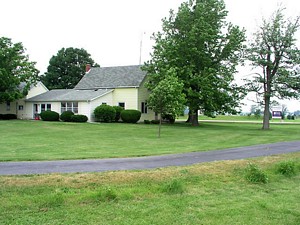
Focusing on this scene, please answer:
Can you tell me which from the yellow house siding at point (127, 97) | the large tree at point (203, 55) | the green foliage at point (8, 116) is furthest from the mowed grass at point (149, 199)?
the green foliage at point (8, 116)

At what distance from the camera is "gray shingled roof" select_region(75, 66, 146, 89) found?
38016mm

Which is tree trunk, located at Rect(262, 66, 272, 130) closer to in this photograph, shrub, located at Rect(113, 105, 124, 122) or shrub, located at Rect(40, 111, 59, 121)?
shrub, located at Rect(113, 105, 124, 122)

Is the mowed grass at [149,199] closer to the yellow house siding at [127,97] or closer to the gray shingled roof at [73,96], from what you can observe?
the gray shingled roof at [73,96]

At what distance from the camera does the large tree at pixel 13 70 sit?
3531 cm

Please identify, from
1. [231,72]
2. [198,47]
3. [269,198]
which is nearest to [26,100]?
[198,47]

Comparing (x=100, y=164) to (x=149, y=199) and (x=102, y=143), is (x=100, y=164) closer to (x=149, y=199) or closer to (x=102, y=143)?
(x=149, y=199)

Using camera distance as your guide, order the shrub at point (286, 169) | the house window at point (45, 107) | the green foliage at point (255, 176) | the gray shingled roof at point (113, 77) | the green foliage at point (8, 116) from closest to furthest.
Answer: the green foliage at point (255, 176)
the shrub at point (286, 169)
the house window at point (45, 107)
the green foliage at point (8, 116)
the gray shingled roof at point (113, 77)

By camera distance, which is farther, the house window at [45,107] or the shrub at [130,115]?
the house window at [45,107]

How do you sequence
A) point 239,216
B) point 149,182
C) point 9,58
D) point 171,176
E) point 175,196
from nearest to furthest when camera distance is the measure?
point 239,216
point 175,196
point 149,182
point 171,176
point 9,58

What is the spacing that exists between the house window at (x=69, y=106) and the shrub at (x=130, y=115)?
17.5 ft

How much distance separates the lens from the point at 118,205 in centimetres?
597

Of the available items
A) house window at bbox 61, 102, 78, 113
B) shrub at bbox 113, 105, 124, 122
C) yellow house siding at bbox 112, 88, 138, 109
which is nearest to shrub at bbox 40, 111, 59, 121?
house window at bbox 61, 102, 78, 113

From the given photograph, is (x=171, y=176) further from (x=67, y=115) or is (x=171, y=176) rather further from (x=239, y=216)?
(x=67, y=115)

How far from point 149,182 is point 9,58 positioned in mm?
34705
